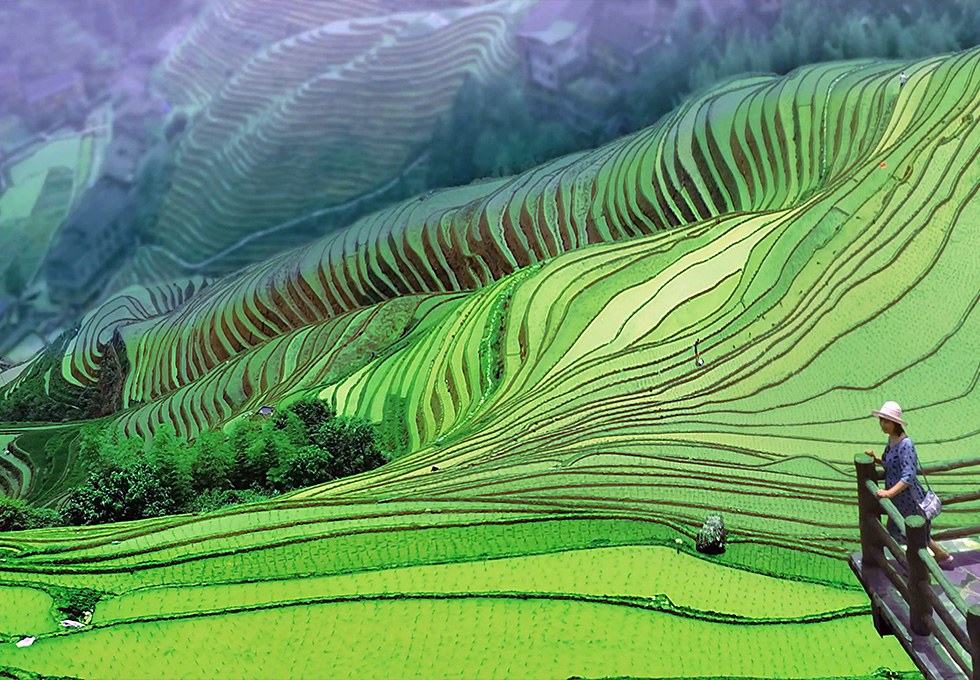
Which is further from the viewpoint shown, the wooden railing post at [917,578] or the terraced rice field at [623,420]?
the terraced rice field at [623,420]

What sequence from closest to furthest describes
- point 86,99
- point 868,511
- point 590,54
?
point 868,511
point 590,54
point 86,99

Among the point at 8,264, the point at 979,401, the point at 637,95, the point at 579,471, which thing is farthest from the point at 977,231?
the point at 8,264

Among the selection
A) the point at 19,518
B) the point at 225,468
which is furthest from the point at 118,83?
the point at 225,468

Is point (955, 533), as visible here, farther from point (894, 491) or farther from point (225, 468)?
point (225, 468)

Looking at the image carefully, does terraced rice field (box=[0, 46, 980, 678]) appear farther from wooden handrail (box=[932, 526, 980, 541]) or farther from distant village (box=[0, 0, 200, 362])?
distant village (box=[0, 0, 200, 362])

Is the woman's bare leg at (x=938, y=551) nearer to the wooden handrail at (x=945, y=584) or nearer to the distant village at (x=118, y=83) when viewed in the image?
the wooden handrail at (x=945, y=584)

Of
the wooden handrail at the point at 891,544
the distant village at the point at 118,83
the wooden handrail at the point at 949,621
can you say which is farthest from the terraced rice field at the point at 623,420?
the distant village at the point at 118,83
